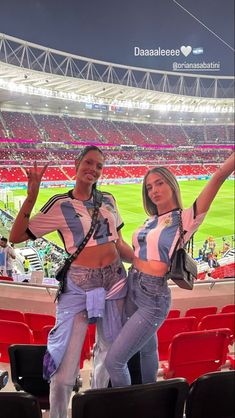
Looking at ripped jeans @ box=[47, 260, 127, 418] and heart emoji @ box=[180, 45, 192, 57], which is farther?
heart emoji @ box=[180, 45, 192, 57]

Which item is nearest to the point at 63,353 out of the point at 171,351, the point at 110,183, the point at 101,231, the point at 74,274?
the point at 74,274

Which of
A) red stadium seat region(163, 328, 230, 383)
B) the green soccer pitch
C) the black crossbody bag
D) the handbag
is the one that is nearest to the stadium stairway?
the green soccer pitch

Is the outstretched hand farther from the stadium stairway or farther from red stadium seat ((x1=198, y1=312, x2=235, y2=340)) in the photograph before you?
red stadium seat ((x1=198, y1=312, x2=235, y2=340))

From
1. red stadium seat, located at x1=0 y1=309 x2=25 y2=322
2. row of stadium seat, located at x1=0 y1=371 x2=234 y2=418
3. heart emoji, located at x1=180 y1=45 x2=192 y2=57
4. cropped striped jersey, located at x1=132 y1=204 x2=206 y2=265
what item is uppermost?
heart emoji, located at x1=180 y1=45 x2=192 y2=57

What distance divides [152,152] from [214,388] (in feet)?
6.07

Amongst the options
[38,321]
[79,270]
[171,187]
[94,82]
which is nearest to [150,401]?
[79,270]

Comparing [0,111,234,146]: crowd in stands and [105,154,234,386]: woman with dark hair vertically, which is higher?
[0,111,234,146]: crowd in stands

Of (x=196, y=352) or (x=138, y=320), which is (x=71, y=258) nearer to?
(x=138, y=320)

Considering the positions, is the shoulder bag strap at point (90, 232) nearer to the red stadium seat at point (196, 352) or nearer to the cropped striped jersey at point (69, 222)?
the cropped striped jersey at point (69, 222)

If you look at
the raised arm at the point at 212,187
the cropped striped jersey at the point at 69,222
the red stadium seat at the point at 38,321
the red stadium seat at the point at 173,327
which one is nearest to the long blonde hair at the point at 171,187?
the raised arm at the point at 212,187

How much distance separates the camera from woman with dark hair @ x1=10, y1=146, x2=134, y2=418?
5.85 ft

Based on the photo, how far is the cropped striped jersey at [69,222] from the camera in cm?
187

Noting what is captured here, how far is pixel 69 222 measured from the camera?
1.89m

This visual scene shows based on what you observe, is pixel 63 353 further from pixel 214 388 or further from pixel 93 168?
pixel 93 168
